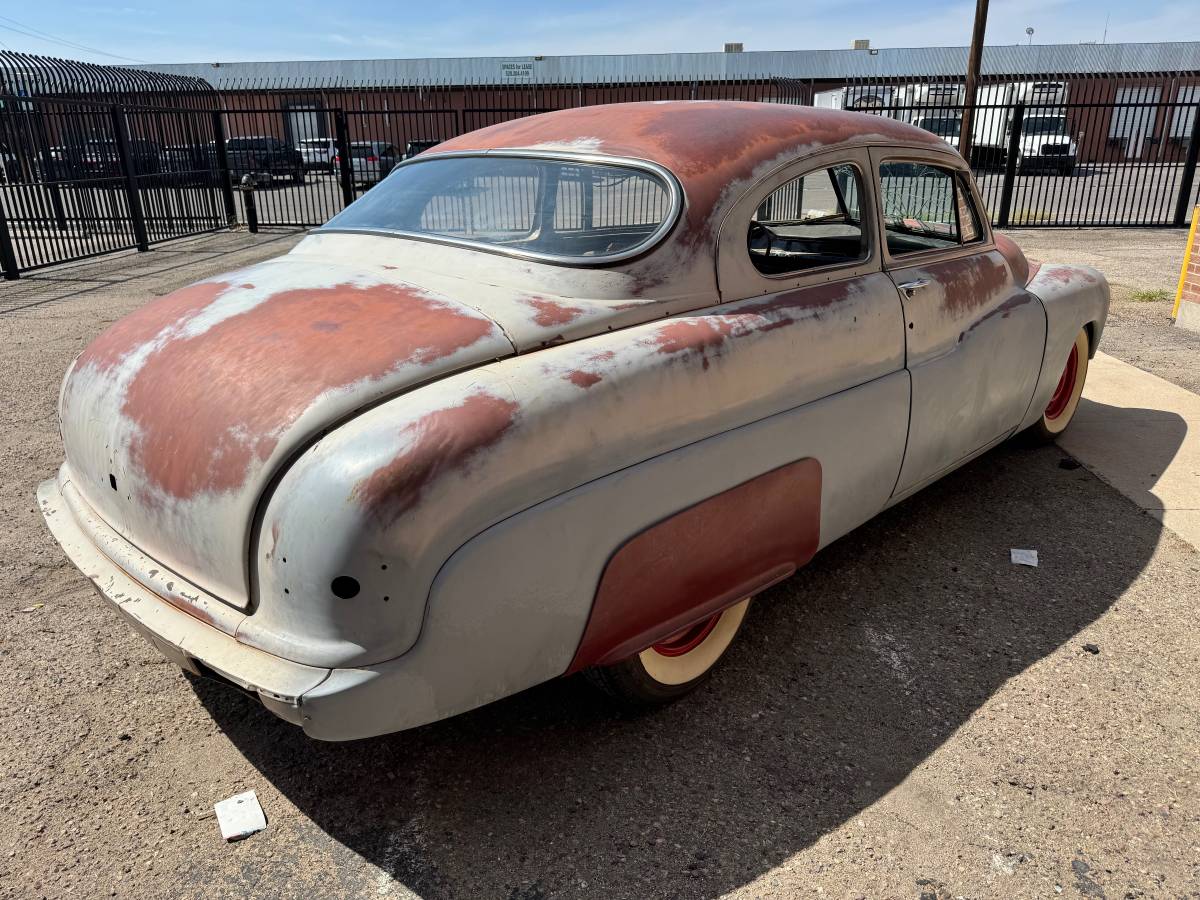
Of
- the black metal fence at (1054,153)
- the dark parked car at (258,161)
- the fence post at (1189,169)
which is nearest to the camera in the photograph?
the fence post at (1189,169)

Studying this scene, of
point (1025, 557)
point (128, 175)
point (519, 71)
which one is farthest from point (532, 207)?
point (519, 71)

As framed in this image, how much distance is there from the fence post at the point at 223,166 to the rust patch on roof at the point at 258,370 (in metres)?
13.9

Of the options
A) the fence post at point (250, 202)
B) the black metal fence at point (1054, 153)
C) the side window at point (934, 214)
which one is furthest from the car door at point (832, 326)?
the fence post at point (250, 202)

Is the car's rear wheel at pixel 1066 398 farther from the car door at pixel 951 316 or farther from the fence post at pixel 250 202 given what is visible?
the fence post at pixel 250 202

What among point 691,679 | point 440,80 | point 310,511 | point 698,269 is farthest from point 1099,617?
point 440,80

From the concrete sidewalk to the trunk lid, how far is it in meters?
3.49

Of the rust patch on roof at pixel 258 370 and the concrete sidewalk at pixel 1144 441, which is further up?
the rust patch on roof at pixel 258 370

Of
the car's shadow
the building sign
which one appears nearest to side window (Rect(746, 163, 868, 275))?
the car's shadow

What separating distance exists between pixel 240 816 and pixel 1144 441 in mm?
4871

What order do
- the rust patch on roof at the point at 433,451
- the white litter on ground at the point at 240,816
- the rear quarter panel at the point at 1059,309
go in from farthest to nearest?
the rear quarter panel at the point at 1059,309 < the white litter on ground at the point at 240,816 < the rust patch on roof at the point at 433,451

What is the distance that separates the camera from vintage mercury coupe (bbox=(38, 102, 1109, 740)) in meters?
1.84

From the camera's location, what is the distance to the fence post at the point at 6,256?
10.1 meters

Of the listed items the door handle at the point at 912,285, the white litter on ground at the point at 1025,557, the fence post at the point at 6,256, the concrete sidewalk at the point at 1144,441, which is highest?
the door handle at the point at 912,285

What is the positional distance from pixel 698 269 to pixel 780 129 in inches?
28.6
